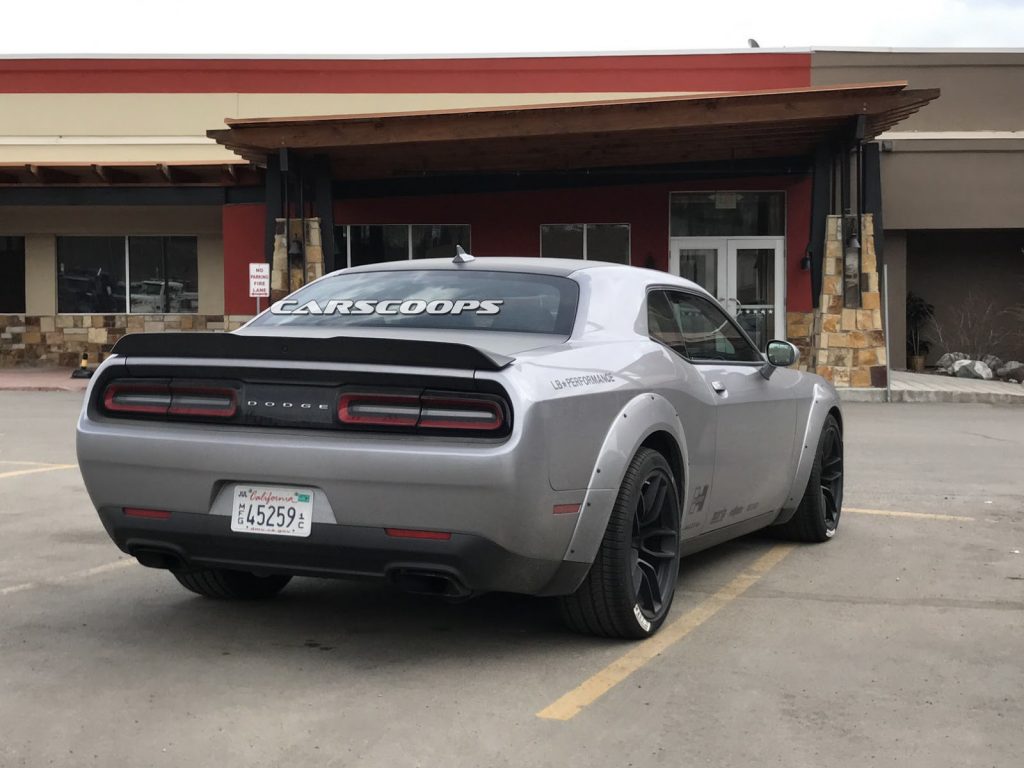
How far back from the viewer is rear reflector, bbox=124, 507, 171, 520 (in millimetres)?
4465

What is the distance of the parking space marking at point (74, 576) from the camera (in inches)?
226

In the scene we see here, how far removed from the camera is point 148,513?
4.50m

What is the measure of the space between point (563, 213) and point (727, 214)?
3.20 meters

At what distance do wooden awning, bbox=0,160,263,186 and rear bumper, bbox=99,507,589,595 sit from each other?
66.3ft

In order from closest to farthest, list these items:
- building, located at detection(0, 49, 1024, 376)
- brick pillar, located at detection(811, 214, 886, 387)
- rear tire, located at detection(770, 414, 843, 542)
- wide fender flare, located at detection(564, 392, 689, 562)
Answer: wide fender flare, located at detection(564, 392, 689, 562), rear tire, located at detection(770, 414, 843, 542), brick pillar, located at detection(811, 214, 886, 387), building, located at detection(0, 49, 1024, 376)

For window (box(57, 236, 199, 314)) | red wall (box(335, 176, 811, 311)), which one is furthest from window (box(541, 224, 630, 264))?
window (box(57, 236, 199, 314))

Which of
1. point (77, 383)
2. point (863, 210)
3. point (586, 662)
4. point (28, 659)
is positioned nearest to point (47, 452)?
point (28, 659)

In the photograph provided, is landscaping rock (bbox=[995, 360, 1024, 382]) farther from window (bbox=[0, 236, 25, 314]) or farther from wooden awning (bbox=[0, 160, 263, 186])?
window (bbox=[0, 236, 25, 314])

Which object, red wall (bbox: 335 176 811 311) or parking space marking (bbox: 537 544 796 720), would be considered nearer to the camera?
parking space marking (bbox: 537 544 796 720)

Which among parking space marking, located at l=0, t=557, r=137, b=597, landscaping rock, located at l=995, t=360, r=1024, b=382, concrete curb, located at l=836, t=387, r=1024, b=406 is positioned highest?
landscaping rock, located at l=995, t=360, r=1024, b=382

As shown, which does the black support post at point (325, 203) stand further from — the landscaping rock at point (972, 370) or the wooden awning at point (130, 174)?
the landscaping rock at point (972, 370)

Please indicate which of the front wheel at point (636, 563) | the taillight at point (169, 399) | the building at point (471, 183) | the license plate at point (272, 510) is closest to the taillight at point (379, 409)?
the license plate at point (272, 510)

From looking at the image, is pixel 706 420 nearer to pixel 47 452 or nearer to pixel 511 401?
pixel 511 401

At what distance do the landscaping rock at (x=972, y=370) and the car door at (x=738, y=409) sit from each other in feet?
62.2
